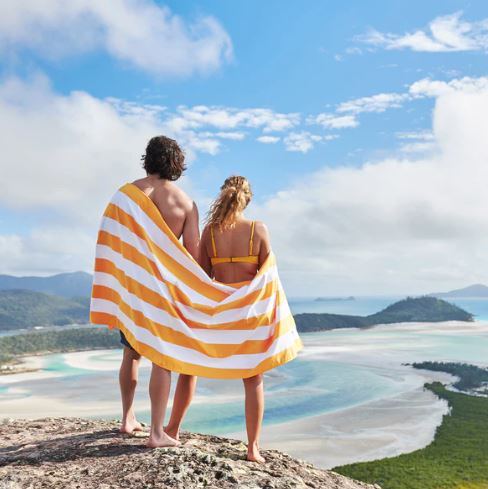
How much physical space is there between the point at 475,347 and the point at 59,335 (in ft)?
219

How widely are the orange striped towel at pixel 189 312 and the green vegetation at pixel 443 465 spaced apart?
83.0 ft

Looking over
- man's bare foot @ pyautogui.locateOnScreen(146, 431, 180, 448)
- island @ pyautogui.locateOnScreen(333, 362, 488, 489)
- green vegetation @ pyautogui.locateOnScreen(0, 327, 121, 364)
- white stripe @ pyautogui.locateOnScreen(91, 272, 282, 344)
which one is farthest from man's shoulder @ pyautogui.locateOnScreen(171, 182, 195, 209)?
green vegetation @ pyautogui.locateOnScreen(0, 327, 121, 364)

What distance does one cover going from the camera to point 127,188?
3826 millimetres

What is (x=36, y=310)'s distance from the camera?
162125mm

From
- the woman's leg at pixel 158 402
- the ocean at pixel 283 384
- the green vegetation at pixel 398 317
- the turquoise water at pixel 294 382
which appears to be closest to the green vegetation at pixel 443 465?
the ocean at pixel 283 384

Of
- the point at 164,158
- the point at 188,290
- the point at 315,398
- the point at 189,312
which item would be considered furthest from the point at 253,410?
the point at 315,398

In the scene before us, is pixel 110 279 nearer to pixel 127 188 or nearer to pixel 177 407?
pixel 127 188

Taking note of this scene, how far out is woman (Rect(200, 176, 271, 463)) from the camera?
3.66 meters

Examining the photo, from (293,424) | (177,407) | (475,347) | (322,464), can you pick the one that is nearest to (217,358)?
(177,407)

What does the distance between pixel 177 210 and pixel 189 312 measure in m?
0.69

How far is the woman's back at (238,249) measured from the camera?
368cm

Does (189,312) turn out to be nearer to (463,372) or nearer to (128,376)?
(128,376)

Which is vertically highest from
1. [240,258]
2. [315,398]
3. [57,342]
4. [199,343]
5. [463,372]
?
[240,258]

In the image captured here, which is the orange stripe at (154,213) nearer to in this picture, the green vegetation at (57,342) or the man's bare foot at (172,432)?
the man's bare foot at (172,432)
